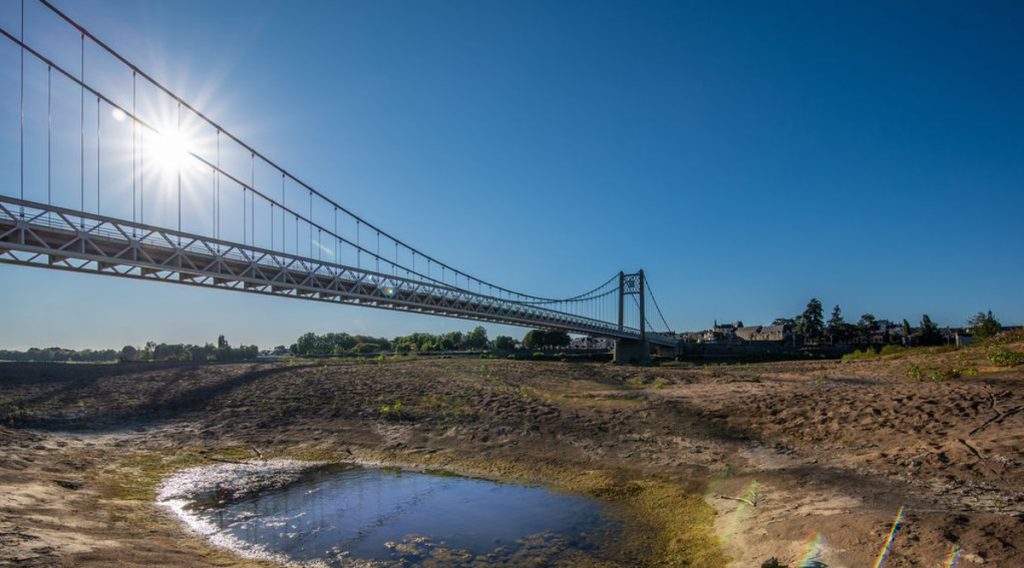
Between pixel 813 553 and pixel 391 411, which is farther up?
pixel 813 553

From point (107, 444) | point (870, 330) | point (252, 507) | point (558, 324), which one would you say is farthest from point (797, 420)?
point (870, 330)

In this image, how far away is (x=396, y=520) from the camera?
9.66 m

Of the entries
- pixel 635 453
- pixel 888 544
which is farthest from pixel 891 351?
pixel 888 544

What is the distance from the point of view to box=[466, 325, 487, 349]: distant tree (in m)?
136

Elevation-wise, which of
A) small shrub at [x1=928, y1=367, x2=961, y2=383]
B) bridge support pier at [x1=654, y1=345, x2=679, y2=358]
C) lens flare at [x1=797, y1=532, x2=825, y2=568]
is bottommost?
bridge support pier at [x1=654, y1=345, x2=679, y2=358]

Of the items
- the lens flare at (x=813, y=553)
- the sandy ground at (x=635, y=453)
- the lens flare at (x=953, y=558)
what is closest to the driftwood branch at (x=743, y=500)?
the sandy ground at (x=635, y=453)

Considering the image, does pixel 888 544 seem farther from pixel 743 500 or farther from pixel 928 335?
pixel 928 335

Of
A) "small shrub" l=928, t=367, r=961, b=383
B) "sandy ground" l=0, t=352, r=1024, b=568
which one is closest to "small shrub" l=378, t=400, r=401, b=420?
"sandy ground" l=0, t=352, r=1024, b=568

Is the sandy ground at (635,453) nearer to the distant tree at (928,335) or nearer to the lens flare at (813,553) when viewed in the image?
the lens flare at (813,553)

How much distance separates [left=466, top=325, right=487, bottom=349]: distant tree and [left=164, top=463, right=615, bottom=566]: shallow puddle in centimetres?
12203

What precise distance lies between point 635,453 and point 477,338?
5230 inches

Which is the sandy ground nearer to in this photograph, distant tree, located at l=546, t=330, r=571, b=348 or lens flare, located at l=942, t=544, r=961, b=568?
lens flare, located at l=942, t=544, r=961, b=568

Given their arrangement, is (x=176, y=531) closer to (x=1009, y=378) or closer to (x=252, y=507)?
(x=252, y=507)

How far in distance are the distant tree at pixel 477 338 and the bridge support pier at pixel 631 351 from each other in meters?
47.5
